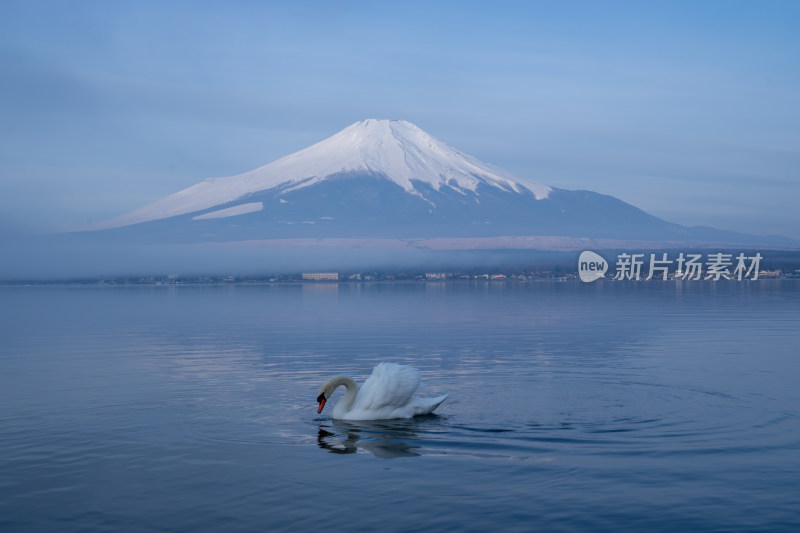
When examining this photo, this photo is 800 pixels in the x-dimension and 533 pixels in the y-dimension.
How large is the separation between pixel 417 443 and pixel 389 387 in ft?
7.95

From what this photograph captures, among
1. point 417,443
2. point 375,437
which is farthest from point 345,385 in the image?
point 417,443

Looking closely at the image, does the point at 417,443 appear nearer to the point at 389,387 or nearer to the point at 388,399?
the point at 389,387

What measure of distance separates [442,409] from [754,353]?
18.0 m

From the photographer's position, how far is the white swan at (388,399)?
2120 cm

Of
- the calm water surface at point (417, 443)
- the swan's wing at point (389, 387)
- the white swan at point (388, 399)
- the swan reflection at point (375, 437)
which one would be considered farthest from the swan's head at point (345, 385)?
the swan reflection at point (375, 437)

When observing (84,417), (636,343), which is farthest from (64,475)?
(636,343)

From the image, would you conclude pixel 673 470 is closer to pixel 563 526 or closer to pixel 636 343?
pixel 563 526

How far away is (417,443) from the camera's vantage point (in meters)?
18.9

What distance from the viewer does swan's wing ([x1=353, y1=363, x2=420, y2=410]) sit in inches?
832

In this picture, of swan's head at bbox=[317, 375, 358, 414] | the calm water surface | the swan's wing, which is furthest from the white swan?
the calm water surface

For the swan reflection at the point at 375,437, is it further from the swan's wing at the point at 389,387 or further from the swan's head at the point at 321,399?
the swan's head at the point at 321,399

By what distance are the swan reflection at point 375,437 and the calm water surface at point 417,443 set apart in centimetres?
9

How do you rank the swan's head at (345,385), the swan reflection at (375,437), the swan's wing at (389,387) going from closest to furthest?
the swan reflection at (375,437)
the swan's wing at (389,387)
the swan's head at (345,385)

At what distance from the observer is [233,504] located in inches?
576
